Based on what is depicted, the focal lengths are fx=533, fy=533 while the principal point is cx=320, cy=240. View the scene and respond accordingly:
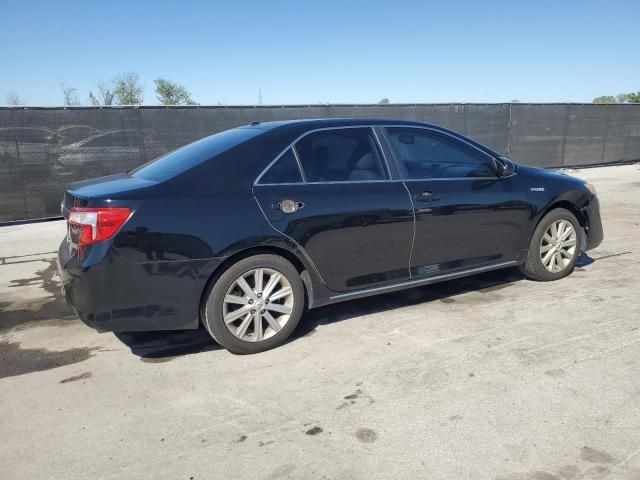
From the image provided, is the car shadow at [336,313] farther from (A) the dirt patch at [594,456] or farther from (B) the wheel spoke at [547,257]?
(A) the dirt patch at [594,456]

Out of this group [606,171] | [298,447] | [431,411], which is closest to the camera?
[298,447]

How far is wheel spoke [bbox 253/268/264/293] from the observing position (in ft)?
12.0

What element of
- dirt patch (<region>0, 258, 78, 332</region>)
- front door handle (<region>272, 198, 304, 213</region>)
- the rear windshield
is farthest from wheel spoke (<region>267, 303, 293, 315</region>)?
dirt patch (<region>0, 258, 78, 332</region>)

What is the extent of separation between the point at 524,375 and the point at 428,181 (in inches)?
68.0

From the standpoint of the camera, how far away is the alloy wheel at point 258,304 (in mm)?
3615

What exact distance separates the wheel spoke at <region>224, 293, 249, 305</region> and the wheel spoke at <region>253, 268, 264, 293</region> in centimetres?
11

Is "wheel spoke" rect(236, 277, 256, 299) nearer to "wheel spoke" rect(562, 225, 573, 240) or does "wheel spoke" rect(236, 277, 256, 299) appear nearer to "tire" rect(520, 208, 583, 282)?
"tire" rect(520, 208, 583, 282)

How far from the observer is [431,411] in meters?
2.91

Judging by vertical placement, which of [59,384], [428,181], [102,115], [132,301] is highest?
[102,115]

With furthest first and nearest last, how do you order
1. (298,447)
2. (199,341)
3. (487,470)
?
(199,341)
(298,447)
(487,470)

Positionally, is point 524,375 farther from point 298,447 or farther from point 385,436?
point 298,447

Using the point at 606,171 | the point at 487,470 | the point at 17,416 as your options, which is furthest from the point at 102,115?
the point at 606,171

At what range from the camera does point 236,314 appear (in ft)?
11.9

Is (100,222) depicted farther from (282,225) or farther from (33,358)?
(33,358)
